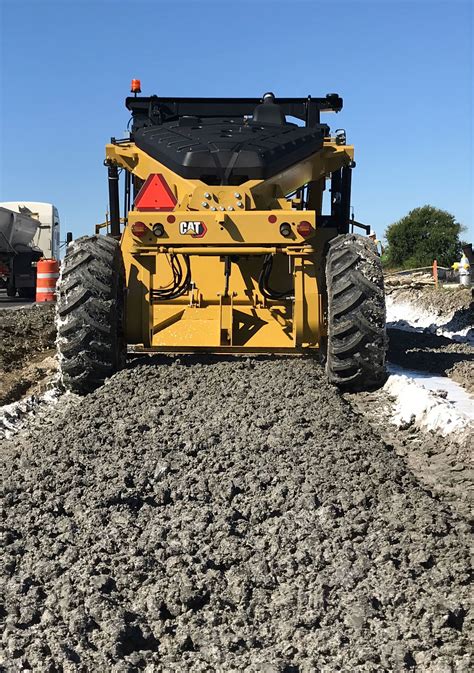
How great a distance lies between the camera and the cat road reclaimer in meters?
6.91

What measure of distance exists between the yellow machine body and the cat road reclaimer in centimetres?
1

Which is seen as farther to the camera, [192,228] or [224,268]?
[224,268]

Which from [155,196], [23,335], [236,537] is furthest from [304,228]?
[23,335]

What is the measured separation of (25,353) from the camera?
11.3 m

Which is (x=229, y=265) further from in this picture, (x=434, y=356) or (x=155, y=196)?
(x=434, y=356)

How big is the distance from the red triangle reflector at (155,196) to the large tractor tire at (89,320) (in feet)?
2.07

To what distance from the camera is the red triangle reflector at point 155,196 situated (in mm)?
7531

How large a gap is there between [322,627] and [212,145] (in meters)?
5.43

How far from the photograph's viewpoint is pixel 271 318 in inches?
295

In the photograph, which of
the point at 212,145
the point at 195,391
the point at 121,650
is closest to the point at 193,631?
the point at 121,650

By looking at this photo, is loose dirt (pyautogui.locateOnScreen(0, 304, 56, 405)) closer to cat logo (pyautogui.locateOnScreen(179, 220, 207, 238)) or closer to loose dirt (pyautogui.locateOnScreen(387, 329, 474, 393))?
cat logo (pyautogui.locateOnScreen(179, 220, 207, 238))

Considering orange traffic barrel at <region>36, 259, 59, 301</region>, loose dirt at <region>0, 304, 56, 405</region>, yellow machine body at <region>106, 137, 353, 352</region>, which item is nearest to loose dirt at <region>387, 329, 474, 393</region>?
yellow machine body at <region>106, 137, 353, 352</region>

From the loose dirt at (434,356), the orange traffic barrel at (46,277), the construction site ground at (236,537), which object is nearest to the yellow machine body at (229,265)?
the construction site ground at (236,537)

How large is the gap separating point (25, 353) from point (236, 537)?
26.7 ft
